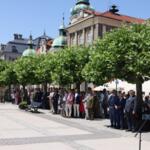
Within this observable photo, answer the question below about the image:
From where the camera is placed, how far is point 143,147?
14.2m

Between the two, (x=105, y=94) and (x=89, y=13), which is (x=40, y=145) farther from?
(x=89, y=13)

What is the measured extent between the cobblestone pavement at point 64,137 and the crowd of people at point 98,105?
2.46 feet

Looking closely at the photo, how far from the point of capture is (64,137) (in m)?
16.0

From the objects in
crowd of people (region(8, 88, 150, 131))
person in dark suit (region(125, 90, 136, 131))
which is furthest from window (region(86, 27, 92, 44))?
person in dark suit (region(125, 90, 136, 131))

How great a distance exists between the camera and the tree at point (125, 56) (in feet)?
59.1

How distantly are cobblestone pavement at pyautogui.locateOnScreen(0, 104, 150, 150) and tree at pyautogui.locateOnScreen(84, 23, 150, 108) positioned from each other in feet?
7.52

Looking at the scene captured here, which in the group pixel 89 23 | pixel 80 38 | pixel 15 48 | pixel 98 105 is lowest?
pixel 98 105

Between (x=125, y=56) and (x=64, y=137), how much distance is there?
4.61m

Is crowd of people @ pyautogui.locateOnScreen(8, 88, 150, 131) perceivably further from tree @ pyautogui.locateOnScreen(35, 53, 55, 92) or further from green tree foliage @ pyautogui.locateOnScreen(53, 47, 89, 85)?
tree @ pyautogui.locateOnScreen(35, 53, 55, 92)

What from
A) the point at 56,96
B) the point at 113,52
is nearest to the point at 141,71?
the point at 113,52

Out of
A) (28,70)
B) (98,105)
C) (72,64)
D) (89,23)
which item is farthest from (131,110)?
(89,23)

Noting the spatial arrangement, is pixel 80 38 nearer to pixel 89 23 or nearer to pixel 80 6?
pixel 89 23

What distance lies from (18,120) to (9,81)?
84.9ft

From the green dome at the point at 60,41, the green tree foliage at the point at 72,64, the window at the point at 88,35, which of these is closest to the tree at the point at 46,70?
the green tree foliage at the point at 72,64
